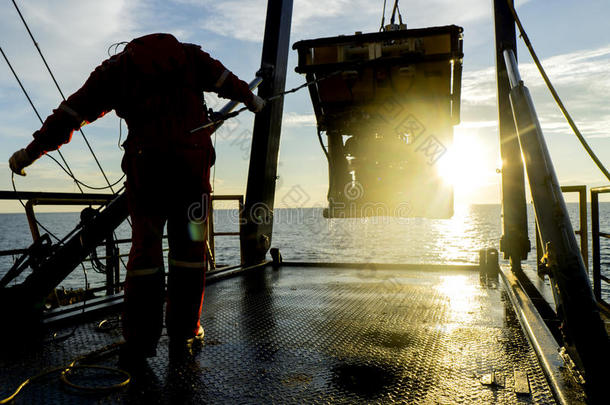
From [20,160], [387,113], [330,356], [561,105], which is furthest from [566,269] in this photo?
[387,113]

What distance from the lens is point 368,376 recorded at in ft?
5.94

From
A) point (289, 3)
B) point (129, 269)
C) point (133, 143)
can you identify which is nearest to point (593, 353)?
point (129, 269)

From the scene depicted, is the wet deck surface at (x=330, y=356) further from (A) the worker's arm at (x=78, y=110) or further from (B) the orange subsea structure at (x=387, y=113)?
(B) the orange subsea structure at (x=387, y=113)

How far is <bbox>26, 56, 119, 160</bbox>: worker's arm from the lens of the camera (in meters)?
1.99

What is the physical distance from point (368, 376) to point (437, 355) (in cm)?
43

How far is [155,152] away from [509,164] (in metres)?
3.60

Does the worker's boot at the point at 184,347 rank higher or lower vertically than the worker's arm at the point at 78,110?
lower

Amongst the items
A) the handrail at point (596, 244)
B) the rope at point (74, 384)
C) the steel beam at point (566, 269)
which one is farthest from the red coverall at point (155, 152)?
the handrail at point (596, 244)

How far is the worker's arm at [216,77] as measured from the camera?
7.25 feet

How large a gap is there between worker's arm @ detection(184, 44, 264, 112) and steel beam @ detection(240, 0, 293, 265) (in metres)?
2.26

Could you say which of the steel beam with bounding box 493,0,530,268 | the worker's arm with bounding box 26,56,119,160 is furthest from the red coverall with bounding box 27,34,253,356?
the steel beam with bounding box 493,0,530,268

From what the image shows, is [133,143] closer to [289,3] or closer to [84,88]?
[84,88]

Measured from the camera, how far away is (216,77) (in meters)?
2.26

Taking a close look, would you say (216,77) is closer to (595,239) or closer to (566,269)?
(566,269)
